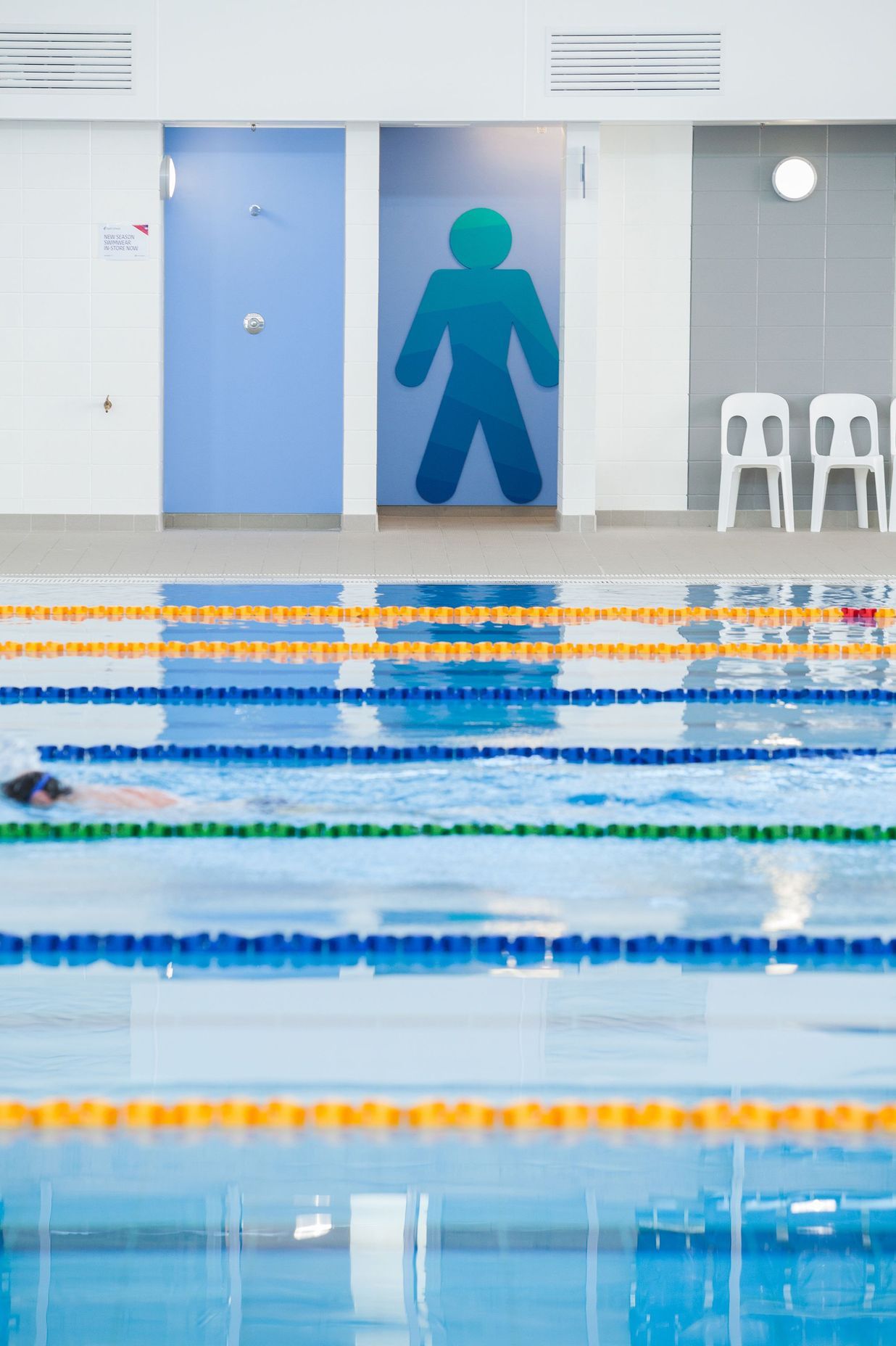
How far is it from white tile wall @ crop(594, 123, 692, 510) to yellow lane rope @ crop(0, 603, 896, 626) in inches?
141

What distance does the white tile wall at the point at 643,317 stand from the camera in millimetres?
11836

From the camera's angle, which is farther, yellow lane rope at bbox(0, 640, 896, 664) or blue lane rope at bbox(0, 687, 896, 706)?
yellow lane rope at bbox(0, 640, 896, 664)

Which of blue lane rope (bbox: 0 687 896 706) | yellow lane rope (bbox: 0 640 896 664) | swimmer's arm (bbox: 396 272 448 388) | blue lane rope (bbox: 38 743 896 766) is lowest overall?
blue lane rope (bbox: 38 743 896 766)

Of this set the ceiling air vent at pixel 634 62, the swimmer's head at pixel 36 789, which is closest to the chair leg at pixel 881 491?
the ceiling air vent at pixel 634 62

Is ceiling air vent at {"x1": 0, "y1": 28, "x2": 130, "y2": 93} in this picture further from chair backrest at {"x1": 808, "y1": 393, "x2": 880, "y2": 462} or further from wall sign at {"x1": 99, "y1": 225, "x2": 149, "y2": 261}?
chair backrest at {"x1": 808, "y1": 393, "x2": 880, "y2": 462}

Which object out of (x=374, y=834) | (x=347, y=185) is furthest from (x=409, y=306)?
(x=374, y=834)

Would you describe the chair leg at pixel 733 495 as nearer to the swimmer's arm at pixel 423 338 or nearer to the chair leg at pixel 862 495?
the chair leg at pixel 862 495

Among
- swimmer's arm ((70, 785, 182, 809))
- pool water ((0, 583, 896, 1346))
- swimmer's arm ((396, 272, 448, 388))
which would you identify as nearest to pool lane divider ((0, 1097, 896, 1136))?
pool water ((0, 583, 896, 1346))

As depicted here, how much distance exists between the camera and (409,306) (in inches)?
543

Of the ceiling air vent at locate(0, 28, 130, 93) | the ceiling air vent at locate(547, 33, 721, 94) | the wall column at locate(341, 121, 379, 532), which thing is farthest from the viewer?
the wall column at locate(341, 121, 379, 532)

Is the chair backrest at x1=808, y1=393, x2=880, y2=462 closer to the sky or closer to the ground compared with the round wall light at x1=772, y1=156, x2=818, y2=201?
closer to the ground

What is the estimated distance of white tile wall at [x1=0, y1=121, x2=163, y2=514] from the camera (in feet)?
37.1

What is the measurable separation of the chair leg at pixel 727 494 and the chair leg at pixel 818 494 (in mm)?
543

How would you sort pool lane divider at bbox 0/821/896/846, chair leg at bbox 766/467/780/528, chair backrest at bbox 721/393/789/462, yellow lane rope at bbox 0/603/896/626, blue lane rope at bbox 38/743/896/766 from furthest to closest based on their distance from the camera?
chair leg at bbox 766/467/780/528 → chair backrest at bbox 721/393/789/462 → yellow lane rope at bbox 0/603/896/626 → blue lane rope at bbox 38/743/896/766 → pool lane divider at bbox 0/821/896/846
